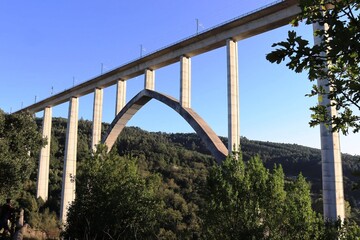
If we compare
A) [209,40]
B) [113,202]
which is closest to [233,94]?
[209,40]

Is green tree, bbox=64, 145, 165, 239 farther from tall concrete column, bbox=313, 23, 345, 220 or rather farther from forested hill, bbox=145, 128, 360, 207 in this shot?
forested hill, bbox=145, 128, 360, 207

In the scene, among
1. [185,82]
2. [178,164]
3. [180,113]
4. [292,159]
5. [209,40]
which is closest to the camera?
[209,40]

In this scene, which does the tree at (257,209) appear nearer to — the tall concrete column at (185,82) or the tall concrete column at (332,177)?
the tall concrete column at (332,177)

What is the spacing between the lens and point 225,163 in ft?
49.3

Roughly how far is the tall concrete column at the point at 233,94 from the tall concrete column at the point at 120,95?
13858mm

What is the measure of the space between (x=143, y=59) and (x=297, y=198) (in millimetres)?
20500

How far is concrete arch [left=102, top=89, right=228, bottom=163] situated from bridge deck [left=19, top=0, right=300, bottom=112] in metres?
2.57

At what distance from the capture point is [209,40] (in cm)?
2577

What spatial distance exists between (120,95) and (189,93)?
998cm

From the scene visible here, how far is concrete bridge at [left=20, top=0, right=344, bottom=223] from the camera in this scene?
1706 cm

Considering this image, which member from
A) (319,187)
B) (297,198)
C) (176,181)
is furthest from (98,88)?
(319,187)

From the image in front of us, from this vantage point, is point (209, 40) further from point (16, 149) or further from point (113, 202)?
point (16, 149)

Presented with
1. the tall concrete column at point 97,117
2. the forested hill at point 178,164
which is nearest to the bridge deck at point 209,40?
the tall concrete column at point 97,117

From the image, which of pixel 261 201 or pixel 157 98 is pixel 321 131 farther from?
pixel 157 98
